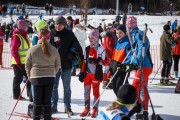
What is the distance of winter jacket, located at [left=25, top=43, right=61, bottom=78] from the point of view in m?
5.22

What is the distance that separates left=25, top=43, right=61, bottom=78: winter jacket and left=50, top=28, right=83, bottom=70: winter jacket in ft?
2.83

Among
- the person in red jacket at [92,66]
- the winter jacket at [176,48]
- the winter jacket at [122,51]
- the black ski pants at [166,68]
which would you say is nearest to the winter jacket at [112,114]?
the winter jacket at [122,51]

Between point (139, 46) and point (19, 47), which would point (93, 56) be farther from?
point (19, 47)

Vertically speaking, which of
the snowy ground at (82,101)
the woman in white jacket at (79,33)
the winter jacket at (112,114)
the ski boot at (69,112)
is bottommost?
the snowy ground at (82,101)

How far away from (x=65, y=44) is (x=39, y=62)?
1067mm

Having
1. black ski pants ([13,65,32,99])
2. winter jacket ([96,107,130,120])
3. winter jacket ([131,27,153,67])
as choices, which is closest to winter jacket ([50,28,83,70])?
winter jacket ([131,27,153,67])

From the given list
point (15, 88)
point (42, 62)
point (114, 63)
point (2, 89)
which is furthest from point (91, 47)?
point (2, 89)

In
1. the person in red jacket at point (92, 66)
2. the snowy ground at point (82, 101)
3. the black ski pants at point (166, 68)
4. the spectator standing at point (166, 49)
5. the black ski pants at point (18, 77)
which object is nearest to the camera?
the person in red jacket at point (92, 66)

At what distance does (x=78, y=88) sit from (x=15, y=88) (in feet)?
6.53

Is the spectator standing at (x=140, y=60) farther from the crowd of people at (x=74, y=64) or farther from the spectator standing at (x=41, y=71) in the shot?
the spectator standing at (x=41, y=71)

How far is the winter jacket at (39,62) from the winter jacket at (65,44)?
2.83 feet

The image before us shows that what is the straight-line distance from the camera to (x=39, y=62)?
17.3 ft

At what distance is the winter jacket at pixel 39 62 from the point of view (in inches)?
206

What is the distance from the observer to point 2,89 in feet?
28.9
